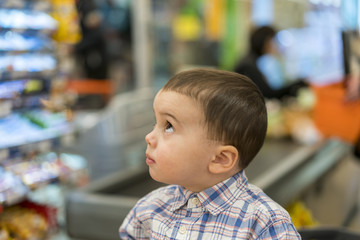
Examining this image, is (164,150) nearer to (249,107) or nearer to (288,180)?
(249,107)

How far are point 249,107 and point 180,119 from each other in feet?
0.56

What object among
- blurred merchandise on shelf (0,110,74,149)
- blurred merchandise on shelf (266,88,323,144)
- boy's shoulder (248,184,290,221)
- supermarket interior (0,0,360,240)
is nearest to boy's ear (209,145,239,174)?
boy's shoulder (248,184,290,221)

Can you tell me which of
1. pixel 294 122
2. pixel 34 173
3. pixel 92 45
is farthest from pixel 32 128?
pixel 92 45

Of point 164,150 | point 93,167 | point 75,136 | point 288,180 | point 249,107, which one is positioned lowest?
point 93,167

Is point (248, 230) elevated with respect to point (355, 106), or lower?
elevated

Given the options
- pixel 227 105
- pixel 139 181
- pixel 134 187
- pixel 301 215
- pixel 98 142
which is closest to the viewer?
pixel 227 105

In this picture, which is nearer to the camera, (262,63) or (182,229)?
(182,229)

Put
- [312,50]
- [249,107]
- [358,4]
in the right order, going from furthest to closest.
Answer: [312,50] → [358,4] → [249,107]

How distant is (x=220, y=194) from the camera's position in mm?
1213

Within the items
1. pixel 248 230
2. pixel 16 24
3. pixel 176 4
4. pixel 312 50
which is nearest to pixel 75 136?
pixel 16 24

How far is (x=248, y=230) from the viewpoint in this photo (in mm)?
1149

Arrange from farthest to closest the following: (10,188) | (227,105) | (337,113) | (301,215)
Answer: (337,113) < (301,215) < (10,188) < (227,105)

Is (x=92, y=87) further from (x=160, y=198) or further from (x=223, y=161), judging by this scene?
(x=223, y=161)

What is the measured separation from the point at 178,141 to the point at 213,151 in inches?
3.6
